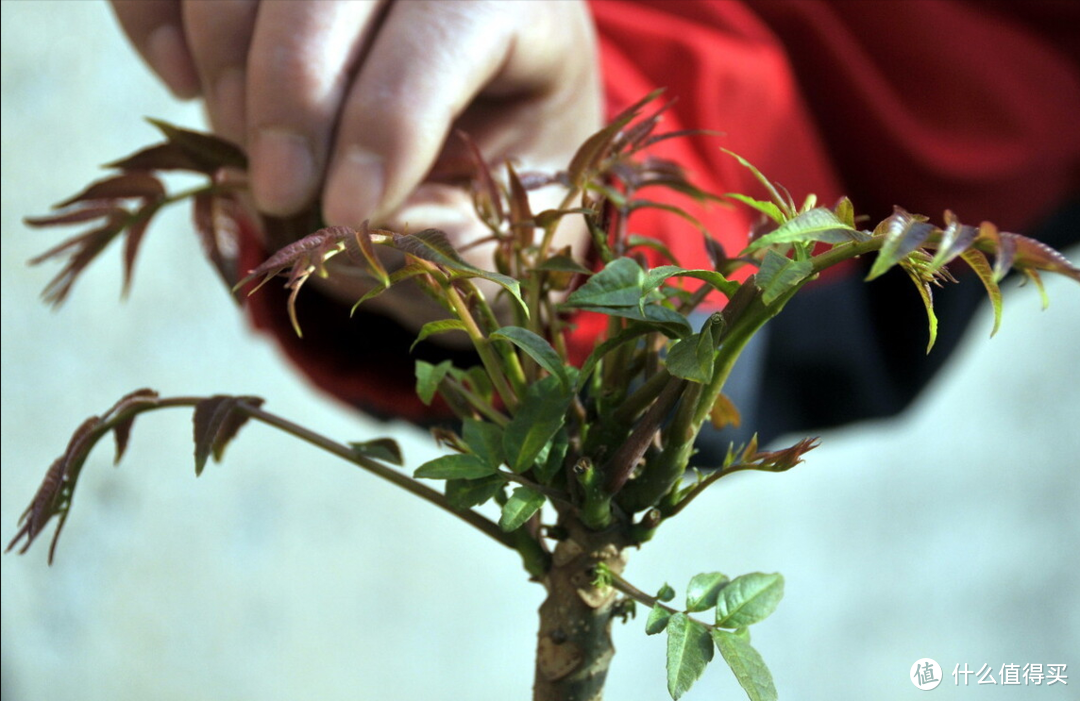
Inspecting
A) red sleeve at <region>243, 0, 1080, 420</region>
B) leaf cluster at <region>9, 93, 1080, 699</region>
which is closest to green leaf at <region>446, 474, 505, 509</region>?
leaf cluster at <region>9, 93, 1080, 699</region>

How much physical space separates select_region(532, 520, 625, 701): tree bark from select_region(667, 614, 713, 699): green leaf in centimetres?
4

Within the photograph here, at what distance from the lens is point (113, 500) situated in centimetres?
117

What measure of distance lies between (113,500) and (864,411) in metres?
0.93

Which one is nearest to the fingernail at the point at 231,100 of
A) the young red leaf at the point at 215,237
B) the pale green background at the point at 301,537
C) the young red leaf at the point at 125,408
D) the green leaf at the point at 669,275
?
the young red leaf at the point at 215,237

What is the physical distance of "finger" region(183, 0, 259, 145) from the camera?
0.44 metres

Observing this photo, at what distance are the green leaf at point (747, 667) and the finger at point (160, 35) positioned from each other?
425 millimetres

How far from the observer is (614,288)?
0.67 ft

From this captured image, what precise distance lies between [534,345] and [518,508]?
4 centimetres

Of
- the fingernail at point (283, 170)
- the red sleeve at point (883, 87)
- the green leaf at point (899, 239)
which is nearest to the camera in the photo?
the green leaf at point (899, 239)

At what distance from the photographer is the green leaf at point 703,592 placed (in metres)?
0.23

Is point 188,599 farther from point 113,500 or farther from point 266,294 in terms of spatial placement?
point 266,294

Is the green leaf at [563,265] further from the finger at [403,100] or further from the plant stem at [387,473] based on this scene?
the finger at [403,100]

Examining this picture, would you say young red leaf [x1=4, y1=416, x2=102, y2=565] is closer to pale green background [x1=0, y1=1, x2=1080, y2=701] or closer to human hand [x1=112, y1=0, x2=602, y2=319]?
human hand [x1=112, y1=0, x2=602, y2=319]

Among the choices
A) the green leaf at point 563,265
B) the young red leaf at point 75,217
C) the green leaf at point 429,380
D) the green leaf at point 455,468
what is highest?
the young red leaf at point 75,217
